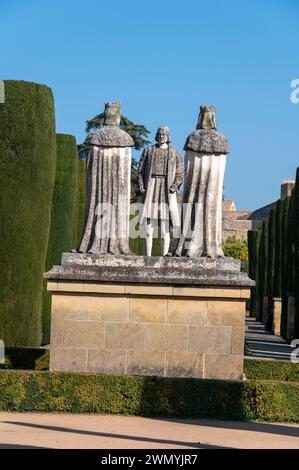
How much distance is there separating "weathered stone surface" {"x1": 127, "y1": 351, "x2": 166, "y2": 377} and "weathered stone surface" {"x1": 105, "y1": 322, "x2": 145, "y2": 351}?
0.35 ft

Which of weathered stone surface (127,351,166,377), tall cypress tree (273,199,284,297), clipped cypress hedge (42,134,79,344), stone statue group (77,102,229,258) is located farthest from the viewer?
tall cypress tree (273,199,284,297)

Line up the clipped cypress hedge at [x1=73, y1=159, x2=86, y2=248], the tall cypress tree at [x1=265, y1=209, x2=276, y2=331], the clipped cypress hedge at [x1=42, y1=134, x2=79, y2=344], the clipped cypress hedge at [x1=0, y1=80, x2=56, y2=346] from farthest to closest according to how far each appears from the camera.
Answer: the tall cypress tree at [x1=265, y1=209, x2=276, y2=331] < the clipped cypress hedge at [x1=73, y1=159, x2=86, y2=248] < the clipped cypress hedge at [x1=42, y1=134, x2=79, y2=344] < the clipped cypress hedge at [x1=0, y1=80, x2=56, y2=346]

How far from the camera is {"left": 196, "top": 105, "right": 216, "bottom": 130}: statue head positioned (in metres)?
17.4

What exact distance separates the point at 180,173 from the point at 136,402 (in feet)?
15.0

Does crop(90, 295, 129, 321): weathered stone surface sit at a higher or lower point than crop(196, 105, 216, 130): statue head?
lower

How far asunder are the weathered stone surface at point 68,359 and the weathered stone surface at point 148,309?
91 centimetres

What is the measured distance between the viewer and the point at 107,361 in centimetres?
1636

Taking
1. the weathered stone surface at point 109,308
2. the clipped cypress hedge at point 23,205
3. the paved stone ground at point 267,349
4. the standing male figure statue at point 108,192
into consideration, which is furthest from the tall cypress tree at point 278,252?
the weathered stone surface at point 109,308

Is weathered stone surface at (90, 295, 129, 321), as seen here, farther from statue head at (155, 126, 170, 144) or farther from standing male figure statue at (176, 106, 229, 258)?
statue head at (155, 126, 170, 144)

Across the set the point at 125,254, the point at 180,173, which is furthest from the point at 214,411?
the point at 180,173

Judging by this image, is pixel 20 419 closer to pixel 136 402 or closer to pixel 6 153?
pixel 136 402

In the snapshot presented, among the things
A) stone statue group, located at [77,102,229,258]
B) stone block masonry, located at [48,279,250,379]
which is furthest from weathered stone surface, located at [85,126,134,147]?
stone block masonry, located at [48,279,250,379]

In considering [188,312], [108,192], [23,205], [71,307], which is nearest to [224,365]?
[188,312]

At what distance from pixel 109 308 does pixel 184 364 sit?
1.34 m
